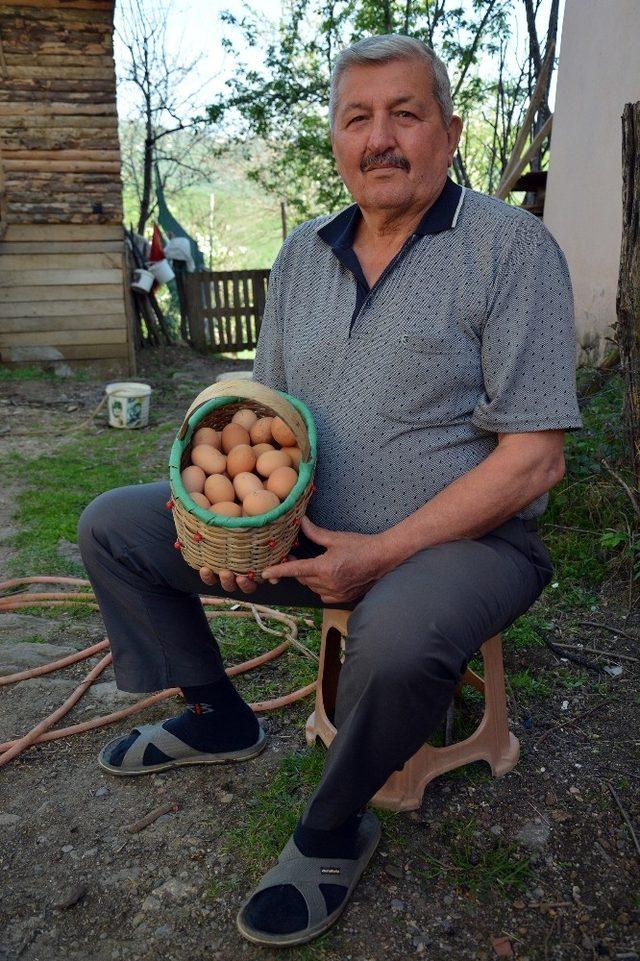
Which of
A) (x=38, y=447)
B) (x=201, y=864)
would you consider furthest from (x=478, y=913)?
(x=38, y=447)

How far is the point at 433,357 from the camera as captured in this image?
173 cm

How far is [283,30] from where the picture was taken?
10.7 metres

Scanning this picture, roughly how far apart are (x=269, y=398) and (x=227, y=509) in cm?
26

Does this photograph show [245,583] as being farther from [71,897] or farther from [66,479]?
[66,479]

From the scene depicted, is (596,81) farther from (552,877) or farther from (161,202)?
(161,202)

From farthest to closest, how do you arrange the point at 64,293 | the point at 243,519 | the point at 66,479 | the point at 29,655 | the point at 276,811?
the point at 64,293 < the point at 66,479 < the point at 29,655 < the point at 276,811 < the point at 243,519

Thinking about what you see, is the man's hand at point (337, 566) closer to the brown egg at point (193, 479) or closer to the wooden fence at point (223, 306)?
the brown egg at point (193, 479)

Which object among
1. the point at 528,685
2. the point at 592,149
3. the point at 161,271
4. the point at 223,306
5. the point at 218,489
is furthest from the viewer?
the point at 223,306

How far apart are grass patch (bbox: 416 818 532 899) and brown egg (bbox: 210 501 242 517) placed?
0.95 meters

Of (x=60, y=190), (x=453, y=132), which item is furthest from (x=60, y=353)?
(x=453, y=132)

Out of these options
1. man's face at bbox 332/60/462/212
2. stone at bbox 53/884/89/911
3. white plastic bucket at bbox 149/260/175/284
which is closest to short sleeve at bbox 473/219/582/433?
man's face at bbox 332/60/462/212

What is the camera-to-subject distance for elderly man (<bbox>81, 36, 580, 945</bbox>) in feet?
5.03

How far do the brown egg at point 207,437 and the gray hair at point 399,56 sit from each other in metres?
0.91

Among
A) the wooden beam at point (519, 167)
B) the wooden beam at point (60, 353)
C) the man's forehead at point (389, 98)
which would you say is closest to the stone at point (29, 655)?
the man's forehead at point (389, 98)
